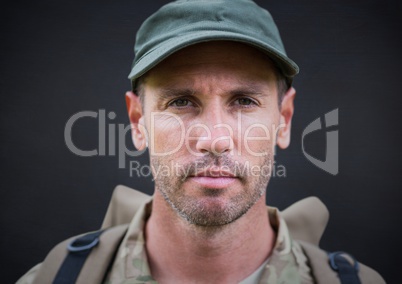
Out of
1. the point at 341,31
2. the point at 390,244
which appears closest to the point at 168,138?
the point at 341,31

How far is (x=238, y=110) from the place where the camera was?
1.03 m

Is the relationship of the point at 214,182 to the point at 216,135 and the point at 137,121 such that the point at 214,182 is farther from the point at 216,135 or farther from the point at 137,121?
the point at 137,121

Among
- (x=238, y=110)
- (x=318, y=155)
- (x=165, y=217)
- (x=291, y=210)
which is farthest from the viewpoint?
(x=318, y=155)

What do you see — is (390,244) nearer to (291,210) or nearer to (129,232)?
(291,210)

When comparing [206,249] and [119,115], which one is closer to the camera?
[206,249]

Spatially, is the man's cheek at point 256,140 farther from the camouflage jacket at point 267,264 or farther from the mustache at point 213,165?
the camouflage jacket at point 267,264

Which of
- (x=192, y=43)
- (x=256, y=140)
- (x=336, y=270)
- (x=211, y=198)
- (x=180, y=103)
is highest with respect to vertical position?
(x=192, y=43)

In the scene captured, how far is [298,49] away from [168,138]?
2.41 ft

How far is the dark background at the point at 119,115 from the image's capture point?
1.48m

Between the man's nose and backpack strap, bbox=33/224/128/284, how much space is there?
1.47 ft

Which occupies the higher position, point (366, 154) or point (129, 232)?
point (366, 154)

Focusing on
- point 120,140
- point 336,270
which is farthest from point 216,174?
point 120,140

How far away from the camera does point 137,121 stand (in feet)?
3.98

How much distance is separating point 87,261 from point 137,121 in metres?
0.43
